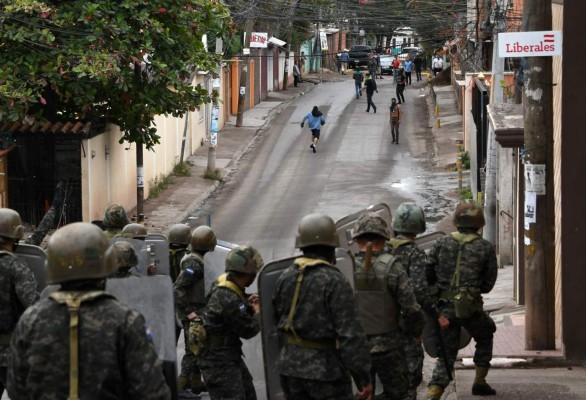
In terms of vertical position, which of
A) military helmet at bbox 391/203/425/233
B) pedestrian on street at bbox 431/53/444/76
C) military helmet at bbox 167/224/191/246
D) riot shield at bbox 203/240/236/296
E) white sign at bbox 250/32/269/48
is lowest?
riot shield at bbox 203/240/236/296

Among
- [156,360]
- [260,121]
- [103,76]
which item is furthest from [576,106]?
[260,121]

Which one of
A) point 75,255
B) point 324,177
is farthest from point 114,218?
point 324,177

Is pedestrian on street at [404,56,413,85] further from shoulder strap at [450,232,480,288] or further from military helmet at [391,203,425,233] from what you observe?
military helmet at [391,203,425,233]

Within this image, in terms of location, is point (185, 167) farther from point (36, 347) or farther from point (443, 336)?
point (36, 347)

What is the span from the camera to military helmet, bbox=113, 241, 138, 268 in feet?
27.3

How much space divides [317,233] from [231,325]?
1161mm

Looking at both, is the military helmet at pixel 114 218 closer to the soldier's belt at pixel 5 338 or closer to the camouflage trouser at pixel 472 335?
the soldier's belt at pixel 5 338

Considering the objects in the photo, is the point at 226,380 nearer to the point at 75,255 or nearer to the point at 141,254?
the point at 141,254

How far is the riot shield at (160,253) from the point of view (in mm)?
9758

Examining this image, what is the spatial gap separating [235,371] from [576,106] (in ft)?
14.2

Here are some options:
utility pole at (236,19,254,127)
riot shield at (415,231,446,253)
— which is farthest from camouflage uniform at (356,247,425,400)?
utility pole at (236,19,254,127)

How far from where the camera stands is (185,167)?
101 feet

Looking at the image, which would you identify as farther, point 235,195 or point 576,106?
point 235,195

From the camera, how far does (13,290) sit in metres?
7.31
